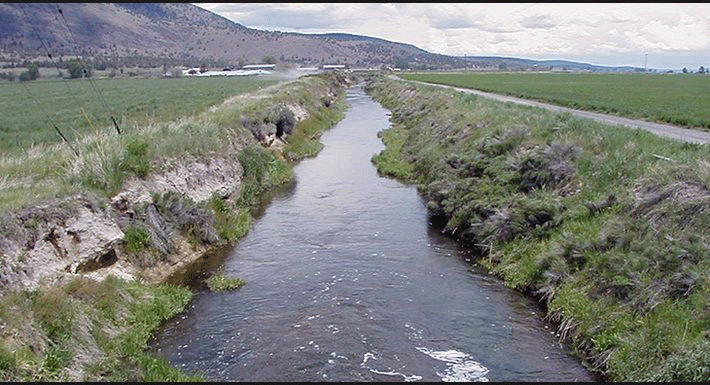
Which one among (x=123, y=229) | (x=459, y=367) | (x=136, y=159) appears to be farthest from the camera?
(x=136, y=159)

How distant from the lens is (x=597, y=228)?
15406mm

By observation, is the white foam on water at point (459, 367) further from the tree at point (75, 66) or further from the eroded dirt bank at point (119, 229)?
the tree at point (75, 66)

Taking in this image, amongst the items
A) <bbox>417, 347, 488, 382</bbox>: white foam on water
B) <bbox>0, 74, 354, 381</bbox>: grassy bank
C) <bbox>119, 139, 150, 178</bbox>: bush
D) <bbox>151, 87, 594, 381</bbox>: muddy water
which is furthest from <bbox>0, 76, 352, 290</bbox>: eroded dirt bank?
<bbox>417, 347, 488, 382</bbox>: white foam on water

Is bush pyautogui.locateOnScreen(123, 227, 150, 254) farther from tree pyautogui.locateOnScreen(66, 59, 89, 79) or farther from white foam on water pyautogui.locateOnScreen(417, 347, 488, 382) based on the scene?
white foam on water pyautogui.locateOnScreen(417, 347, 488, 382)

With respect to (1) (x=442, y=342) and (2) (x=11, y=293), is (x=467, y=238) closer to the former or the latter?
(1) (x=442, y=342)

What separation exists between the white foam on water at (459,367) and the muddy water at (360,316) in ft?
0.11

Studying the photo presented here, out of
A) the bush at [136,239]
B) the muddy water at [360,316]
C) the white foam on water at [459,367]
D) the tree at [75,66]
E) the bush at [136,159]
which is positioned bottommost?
the muddy water at [360,316]

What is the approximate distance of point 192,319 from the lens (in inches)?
554

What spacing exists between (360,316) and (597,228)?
6.73 m

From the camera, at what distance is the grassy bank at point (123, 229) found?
35.0 ft

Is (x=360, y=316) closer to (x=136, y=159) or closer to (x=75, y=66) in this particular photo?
(x=136, y=159)

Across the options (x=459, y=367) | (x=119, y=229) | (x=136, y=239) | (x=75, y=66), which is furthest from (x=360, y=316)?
(x=75, y=66)

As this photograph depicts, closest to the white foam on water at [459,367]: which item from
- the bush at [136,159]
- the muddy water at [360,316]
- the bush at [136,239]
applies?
the muddy water at [360,316]

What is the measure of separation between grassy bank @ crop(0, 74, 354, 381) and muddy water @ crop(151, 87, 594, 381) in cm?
84
